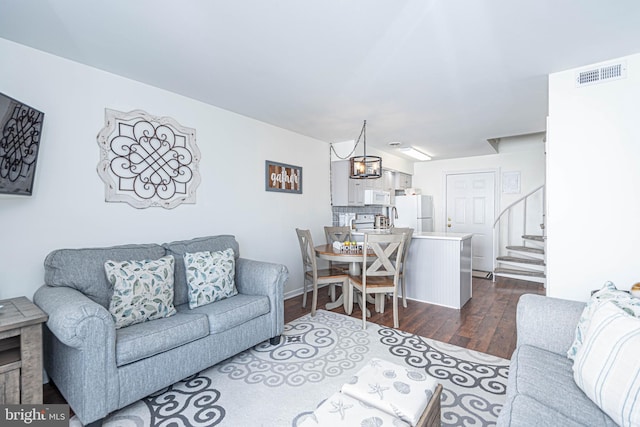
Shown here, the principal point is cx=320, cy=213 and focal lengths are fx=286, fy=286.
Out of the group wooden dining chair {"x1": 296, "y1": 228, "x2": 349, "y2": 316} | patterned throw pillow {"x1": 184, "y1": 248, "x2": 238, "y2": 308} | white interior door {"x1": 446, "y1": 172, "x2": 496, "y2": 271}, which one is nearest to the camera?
patterned throw pillow {"x1": 184, "y1": 248, "x2": 238, "y2": 308}

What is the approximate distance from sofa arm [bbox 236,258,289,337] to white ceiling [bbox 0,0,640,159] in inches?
65.5

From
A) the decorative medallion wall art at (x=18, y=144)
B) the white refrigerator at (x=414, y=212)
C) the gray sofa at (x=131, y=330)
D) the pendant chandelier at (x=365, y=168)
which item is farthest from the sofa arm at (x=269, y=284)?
the white refrigerator at (x=414, y=212)

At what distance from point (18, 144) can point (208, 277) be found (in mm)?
1465

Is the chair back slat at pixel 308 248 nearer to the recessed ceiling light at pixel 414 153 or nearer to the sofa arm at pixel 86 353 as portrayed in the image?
the sofa arm at pixel 86 353

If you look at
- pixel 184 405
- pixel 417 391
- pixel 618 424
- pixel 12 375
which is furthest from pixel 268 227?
pixel 618 424

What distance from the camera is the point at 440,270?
3.65 meters

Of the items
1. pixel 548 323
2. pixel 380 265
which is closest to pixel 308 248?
pixel 380 265

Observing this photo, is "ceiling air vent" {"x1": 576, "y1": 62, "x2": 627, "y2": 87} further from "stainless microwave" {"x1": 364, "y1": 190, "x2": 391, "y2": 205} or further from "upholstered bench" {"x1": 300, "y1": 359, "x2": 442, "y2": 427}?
"stainless microwave" {"x1": 364, "y1": 190, "x2": 391, "y2": 205}

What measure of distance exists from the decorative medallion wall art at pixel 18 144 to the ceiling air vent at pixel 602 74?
396 cm

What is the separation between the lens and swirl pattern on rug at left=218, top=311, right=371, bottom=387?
2100 millimetres

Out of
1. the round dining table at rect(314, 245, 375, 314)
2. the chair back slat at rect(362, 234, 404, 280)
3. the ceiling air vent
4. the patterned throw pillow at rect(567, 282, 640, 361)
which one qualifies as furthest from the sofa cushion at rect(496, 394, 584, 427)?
the ceiling air vent

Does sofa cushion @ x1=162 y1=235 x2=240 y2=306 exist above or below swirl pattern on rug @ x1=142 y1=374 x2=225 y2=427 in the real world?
above

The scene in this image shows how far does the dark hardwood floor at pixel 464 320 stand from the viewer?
103 inches

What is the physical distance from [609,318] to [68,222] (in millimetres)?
3268
